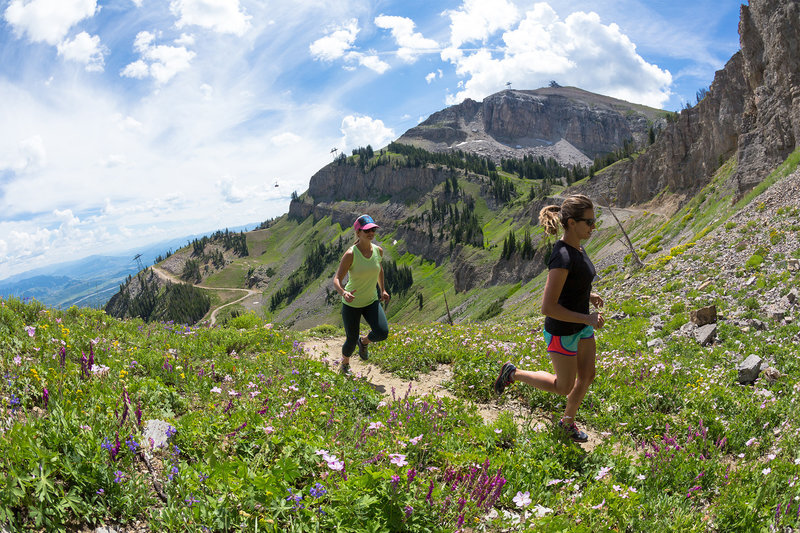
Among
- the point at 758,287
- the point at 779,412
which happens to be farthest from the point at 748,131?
the point at 779,412

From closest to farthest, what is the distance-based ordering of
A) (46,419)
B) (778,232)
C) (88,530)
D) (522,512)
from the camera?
(88,530)
(46,419)
(522,512)
(778,232)

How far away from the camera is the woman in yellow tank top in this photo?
29.1 feet

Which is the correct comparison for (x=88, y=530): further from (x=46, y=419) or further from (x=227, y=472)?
(x=46, y=419)

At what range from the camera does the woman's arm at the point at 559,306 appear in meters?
5.33

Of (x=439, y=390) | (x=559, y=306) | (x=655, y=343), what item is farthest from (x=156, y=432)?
(x=655, y=343)

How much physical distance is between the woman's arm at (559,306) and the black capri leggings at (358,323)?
14.7 ft

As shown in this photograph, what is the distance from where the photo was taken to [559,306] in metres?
5.44

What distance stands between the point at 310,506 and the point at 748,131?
2373 inches

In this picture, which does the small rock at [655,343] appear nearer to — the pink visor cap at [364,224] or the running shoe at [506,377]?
the running shoe at [506,377]

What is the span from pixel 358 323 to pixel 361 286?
2.80ft

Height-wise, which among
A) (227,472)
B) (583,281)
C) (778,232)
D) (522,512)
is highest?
(778,232)

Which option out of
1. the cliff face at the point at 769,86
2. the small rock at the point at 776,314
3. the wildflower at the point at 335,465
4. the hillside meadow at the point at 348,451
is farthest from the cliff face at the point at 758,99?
the wildflower at the point at 335,465

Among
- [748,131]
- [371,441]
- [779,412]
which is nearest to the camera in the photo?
[371,441]

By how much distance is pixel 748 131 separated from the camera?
151ft
